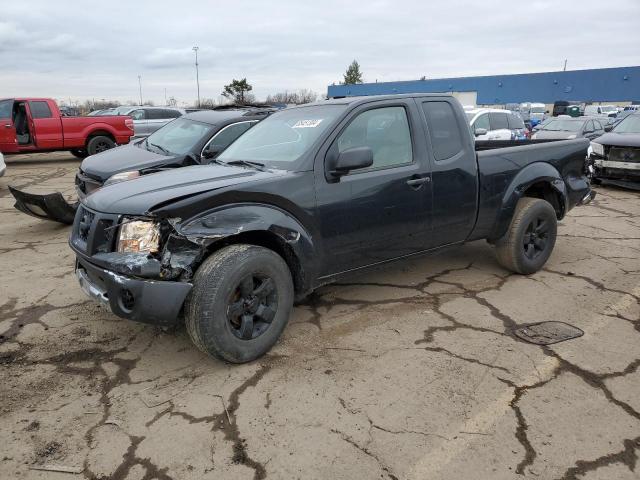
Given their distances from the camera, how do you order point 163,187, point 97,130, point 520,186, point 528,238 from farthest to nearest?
point 97,130 → point 528,238 → point 520,186 → point 163,187

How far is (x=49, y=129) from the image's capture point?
13.4m

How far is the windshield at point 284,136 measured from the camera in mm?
3656

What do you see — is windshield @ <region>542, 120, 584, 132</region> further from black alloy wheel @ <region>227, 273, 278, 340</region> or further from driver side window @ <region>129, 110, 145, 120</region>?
black alloy wheel @ <region>227, 273, 278, 340</region>

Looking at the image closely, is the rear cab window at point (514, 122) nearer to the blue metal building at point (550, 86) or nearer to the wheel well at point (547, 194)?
the wheel well at point (547, 194)

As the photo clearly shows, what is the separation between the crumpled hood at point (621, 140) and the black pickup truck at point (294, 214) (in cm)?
629

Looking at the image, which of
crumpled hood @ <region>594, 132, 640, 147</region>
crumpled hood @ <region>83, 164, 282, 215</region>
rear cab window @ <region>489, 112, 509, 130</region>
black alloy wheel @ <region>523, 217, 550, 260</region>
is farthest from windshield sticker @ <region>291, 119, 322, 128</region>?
rear cab window @ <region>489, 112, 509, 130</region>

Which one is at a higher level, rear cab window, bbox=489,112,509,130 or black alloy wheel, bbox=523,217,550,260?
rear cab window, bbox=489,112,509,130

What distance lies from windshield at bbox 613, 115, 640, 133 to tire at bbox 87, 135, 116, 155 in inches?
520

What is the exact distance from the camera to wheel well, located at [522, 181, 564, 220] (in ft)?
16.5

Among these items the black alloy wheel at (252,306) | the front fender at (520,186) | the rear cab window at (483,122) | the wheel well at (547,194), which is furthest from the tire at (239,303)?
the rear cab window at (483,122)

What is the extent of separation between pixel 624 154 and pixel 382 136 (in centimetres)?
844

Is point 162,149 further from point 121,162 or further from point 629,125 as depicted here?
point 629,125

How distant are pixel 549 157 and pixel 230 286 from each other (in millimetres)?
3703

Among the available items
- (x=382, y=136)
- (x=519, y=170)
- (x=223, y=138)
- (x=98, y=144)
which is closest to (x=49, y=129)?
(x=98, y=144)
